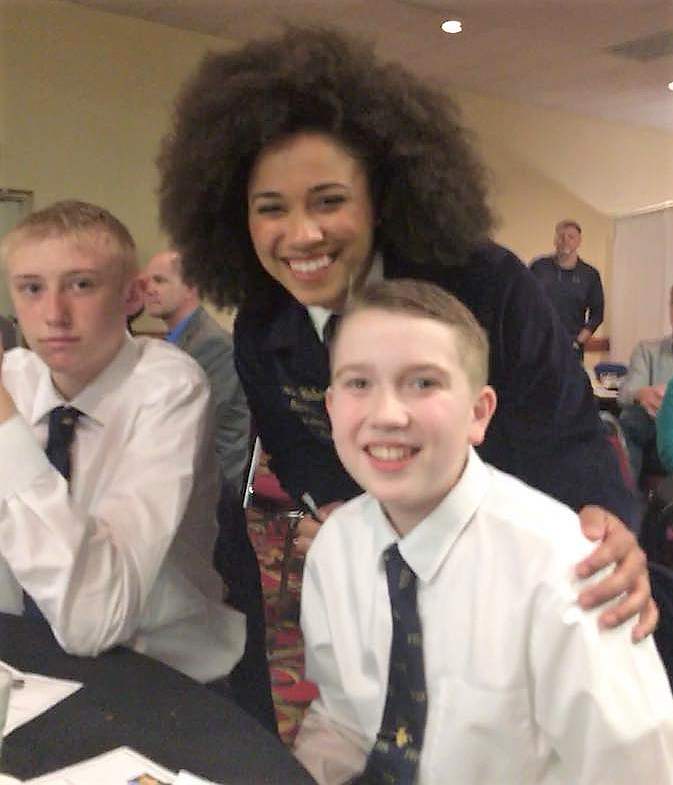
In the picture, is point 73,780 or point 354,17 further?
point 354,17

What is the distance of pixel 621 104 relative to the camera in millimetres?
8094

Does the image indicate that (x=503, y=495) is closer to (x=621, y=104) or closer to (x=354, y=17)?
(x=354, y=17)

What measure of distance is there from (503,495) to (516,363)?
32 cm

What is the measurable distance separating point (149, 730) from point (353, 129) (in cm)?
95

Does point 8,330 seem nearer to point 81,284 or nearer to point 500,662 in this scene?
point 81,284

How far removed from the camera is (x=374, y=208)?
153 centimetres

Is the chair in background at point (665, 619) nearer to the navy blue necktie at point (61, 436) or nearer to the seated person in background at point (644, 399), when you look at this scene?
the navy blue necktie at point (61, 436)

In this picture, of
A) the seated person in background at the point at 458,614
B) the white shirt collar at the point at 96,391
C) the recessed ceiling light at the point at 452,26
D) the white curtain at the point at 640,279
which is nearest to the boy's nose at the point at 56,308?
the white shirt collar at the point at 96,391

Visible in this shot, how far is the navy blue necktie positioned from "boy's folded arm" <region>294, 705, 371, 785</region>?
1.95 feet

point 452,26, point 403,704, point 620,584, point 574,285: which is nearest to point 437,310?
point 620,584

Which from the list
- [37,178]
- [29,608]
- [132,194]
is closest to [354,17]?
[132,194]

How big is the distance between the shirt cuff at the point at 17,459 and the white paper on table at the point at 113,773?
1.50ft

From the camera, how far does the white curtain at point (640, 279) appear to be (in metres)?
8.81

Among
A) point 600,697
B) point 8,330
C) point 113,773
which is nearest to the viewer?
point 113,773
